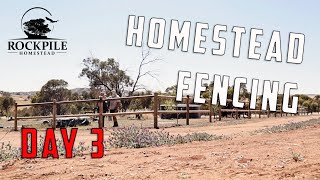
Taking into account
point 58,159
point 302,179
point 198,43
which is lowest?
point 58,159

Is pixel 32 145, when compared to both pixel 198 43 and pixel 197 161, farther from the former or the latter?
pixel 198 43

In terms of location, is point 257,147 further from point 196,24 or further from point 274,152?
point 196,24

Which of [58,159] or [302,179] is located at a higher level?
[302,179]

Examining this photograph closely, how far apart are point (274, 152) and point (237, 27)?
31.7ft

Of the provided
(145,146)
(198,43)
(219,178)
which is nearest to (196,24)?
(198,43)

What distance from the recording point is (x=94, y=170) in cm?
566

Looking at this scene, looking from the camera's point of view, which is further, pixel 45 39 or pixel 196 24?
pixel 45 39

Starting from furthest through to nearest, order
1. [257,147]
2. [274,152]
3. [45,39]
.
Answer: [45,39] → [257,147] → [274,152]

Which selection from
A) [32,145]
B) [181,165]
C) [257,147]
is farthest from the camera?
[32,145]

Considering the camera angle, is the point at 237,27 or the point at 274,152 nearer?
the point at 274,152

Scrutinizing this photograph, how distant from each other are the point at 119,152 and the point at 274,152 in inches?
104

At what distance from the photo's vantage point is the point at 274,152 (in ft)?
20.0

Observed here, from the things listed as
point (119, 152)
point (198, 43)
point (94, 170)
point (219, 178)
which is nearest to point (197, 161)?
point (219, 178)

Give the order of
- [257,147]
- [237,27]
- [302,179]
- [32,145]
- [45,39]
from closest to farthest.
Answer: [302,179] < [257,147] < [32,145] < [237,27] < [45,39]
